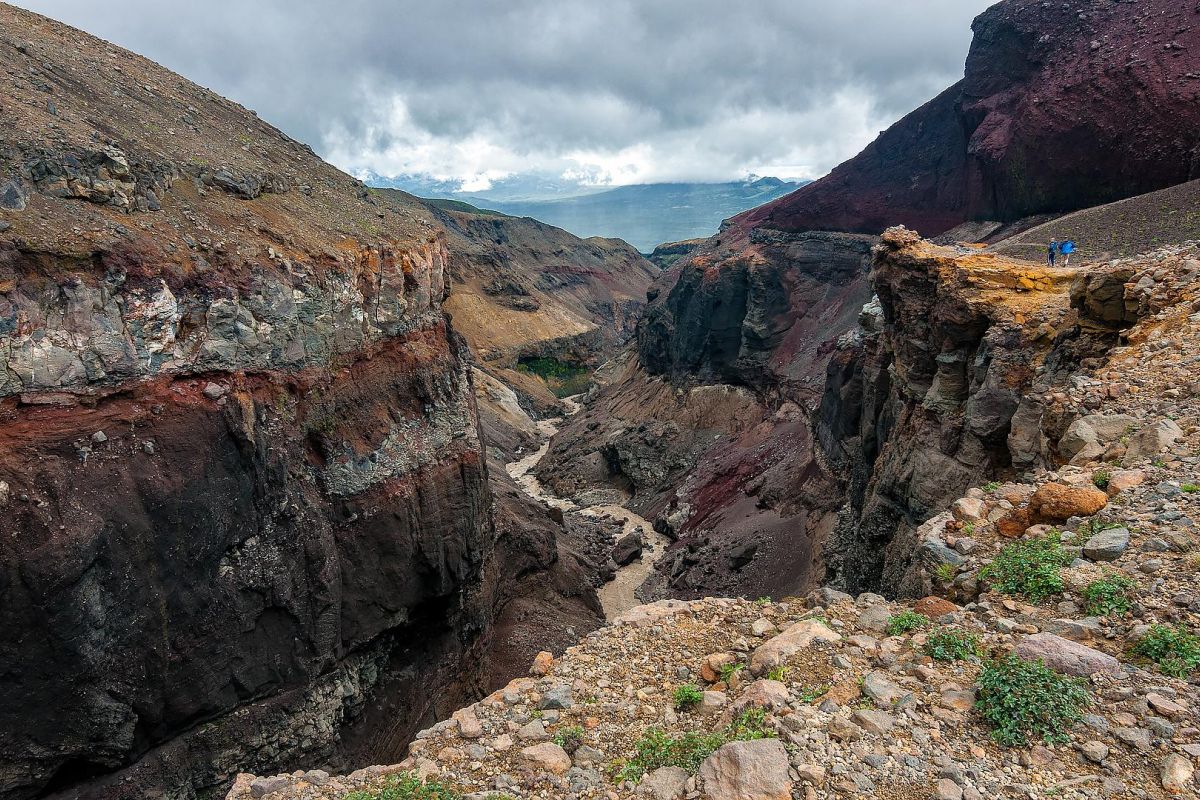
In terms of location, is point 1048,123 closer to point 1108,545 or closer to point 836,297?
point 836,297

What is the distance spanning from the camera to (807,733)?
5.09 m

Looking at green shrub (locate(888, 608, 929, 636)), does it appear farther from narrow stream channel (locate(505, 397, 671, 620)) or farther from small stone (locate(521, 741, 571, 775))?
narrow stream channel (locate(505, 397, 671, 620))

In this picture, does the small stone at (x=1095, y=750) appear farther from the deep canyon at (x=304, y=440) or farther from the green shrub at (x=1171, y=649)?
the deep canyon at (x=304, y=440)

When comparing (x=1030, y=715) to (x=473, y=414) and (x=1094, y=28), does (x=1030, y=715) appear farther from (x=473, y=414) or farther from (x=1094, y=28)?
(x=1094, y=28)

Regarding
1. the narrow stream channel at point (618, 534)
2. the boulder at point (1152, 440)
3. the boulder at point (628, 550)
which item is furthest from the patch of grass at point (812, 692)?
the boulder at point (628, 550)

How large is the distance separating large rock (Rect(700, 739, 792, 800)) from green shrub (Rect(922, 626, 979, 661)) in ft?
6.57

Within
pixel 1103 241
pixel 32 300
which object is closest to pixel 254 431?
pixel 32 300

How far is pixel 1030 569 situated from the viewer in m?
6.60

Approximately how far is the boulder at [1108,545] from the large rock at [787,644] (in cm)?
272

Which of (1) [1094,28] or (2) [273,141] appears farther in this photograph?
(1) [1094,28]

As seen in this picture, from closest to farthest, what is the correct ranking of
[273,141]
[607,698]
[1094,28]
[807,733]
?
[807,733] → [607,698] → [273,141] → [1094,28]

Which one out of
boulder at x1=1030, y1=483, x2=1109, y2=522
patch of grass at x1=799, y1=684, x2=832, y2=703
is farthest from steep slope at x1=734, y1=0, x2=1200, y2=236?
patch of grass at x1=799, y1=684, x2=832, y2=703

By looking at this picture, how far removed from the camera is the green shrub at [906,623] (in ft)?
21.3

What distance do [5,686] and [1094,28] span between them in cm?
5207
